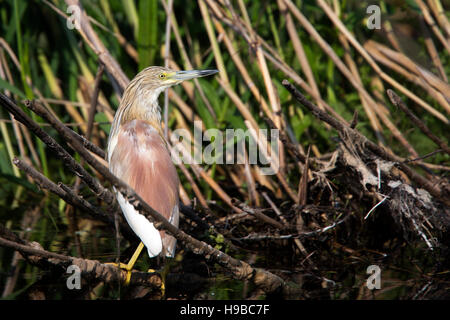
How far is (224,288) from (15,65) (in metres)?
2.39

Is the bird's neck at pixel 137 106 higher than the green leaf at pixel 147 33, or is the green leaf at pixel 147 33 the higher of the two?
the green leaf at pixel 147 33

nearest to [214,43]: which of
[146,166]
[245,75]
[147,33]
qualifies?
[245,75]

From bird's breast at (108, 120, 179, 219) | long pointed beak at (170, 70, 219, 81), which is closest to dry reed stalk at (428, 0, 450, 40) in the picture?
long pointed beak at (170, 70, 219, 81)

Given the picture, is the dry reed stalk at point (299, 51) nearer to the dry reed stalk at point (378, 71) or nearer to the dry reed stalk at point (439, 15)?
the dry reed stalk at point (378, 71)

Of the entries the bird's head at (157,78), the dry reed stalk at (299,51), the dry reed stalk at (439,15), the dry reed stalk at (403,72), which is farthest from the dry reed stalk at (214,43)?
the dry reed stalk at (439,15)

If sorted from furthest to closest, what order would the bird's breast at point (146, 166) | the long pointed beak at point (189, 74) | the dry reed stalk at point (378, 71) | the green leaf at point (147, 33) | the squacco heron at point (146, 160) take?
the green leaf at point (147, 33) < the dry reed stalk at point (378, 71) < the long pointed beak at point (189, 74) < the bird's breast at point (146, 166) < the squacco heron at point (146, 160)

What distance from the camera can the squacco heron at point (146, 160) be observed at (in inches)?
98.1

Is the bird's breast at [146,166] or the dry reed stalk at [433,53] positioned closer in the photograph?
the bird's breast at [146,166]

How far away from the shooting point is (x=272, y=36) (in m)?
4.09

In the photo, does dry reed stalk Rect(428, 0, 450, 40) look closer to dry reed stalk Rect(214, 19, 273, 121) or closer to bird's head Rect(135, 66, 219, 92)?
dry reed stalk Rect(214, 19, 273, 121)

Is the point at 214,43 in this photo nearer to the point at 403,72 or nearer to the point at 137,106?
the point at 137,106

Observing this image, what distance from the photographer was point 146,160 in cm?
268
